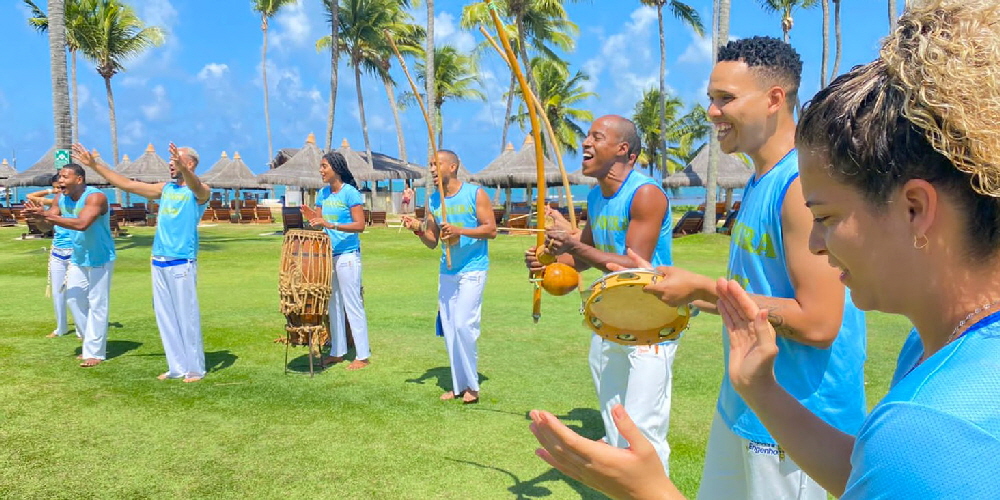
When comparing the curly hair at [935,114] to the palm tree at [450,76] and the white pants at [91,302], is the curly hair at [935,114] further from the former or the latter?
the palm tree at [450,76]

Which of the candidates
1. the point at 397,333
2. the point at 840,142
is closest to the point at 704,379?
the point at 397,333

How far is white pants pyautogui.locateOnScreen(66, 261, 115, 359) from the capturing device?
22.9 ft

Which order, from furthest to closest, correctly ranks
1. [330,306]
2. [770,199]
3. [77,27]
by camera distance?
[77,27], [330,306], [770,199]

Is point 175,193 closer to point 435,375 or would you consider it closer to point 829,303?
point 435,375

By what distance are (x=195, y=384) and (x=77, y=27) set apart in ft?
113

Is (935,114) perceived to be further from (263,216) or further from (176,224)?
(263,216)

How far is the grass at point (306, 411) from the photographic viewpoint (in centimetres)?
424

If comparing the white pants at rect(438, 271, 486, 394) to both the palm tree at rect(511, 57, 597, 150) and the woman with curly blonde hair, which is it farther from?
the palm tree at rect(511, 57, 597, 150)

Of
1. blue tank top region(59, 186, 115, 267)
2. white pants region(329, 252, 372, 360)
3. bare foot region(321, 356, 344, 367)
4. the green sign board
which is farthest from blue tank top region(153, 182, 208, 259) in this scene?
the green sign board

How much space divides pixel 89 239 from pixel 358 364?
315 centimetres

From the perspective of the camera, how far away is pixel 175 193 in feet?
21.1

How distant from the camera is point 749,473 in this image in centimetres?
231

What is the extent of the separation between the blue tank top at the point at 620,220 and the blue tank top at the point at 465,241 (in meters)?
2.04

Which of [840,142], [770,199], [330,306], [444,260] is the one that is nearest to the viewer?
[840,142]
